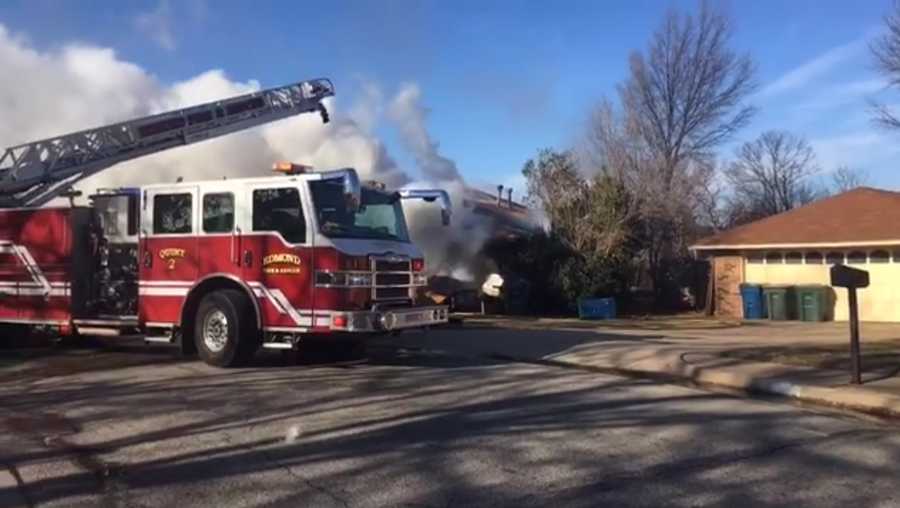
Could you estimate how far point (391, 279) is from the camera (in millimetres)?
11969

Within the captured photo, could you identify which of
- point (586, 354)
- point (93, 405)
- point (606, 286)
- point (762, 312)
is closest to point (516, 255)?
point (606, 286)

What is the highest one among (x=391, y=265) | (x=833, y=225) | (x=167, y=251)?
(x=833, y=225)

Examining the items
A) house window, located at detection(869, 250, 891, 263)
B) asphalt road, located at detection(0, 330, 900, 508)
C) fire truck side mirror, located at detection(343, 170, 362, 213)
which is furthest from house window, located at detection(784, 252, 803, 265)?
fire truck side mirror, located at detection(343, 170, 362, 213)

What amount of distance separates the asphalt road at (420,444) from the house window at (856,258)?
1619cm

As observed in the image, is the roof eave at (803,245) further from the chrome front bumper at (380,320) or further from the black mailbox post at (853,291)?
the chrome front bumper at (380,320)

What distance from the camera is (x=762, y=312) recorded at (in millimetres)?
26250

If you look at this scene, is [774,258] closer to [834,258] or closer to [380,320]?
[834,258]

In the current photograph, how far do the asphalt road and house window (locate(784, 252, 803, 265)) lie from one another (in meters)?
16.7

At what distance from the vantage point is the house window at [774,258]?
2667 centimetres

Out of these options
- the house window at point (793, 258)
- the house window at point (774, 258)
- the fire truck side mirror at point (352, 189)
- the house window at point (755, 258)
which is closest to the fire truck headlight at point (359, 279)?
the fire truck side mirror at point (352, 189)

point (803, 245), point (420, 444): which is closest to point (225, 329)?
point (420, 444)

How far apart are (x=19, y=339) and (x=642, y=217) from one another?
20989 millimetres

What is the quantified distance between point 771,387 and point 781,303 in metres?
15.7

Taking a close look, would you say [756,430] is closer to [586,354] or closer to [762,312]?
[586,354]
